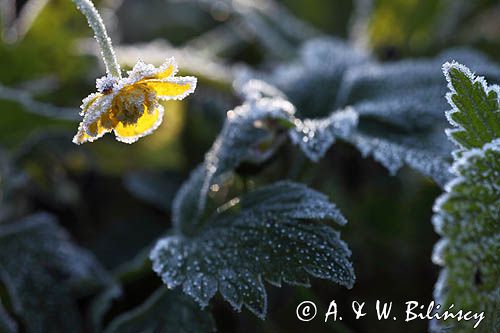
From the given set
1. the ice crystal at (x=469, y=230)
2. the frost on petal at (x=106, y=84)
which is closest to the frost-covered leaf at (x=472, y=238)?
the ice crystal at (x=469, y=230)

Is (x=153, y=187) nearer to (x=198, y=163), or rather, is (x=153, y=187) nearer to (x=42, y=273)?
(x=198, y=163)

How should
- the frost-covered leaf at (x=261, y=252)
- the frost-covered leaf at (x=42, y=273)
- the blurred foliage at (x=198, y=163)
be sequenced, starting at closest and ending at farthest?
the frost-covered leaf at (x=261, y=252)
the frost-covered leaf at (x=42, y=273)
the blurred foliage at (x=198, y=163)

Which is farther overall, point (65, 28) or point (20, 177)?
point (65, 28)

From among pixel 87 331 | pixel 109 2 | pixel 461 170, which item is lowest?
pixel 87 331

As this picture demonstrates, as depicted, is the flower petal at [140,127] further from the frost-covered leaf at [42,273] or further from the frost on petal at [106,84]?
the frost-covered leaf at [42,273]

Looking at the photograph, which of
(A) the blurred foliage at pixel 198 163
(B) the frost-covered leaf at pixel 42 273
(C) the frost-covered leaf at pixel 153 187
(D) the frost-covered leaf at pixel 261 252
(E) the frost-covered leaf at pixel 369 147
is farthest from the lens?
(C) the frost-covered leaf at pixel 153 187

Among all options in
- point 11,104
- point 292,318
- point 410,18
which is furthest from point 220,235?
point 410,18

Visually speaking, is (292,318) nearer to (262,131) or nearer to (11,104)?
(262,131)
